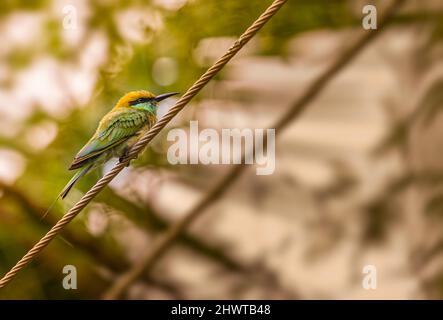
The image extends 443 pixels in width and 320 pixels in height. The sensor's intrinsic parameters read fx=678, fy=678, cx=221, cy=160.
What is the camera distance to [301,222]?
3.34 metres

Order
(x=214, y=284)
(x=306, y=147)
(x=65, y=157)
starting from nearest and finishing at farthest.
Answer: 1. (x=65, y=157)
2. (x=214, y=284)
3. (x=306, y=147)

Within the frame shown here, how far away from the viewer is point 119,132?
7.66ft

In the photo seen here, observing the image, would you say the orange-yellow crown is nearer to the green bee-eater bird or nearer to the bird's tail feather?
the green bee-eater bird

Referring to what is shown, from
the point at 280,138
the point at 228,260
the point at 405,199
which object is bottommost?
the point at 228,260

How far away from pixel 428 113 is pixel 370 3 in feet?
2.04

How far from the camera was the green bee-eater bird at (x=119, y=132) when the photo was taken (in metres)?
2.23

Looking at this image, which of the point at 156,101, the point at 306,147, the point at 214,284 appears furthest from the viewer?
the point at 306,147

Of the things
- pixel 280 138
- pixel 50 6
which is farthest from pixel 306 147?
pixel 50 6

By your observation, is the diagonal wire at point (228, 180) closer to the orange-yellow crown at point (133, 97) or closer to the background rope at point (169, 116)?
the orange-yellow crown at point (133, 97)

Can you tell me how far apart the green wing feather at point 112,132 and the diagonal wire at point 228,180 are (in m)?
0.84

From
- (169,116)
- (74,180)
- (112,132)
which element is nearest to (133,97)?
(112,132)

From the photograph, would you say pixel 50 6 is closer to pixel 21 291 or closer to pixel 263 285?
pixel 21 291

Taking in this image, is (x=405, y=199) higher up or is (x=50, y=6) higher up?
(x=50, y=6)

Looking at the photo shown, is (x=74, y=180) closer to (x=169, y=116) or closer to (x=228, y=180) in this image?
(x=169, y=116)
